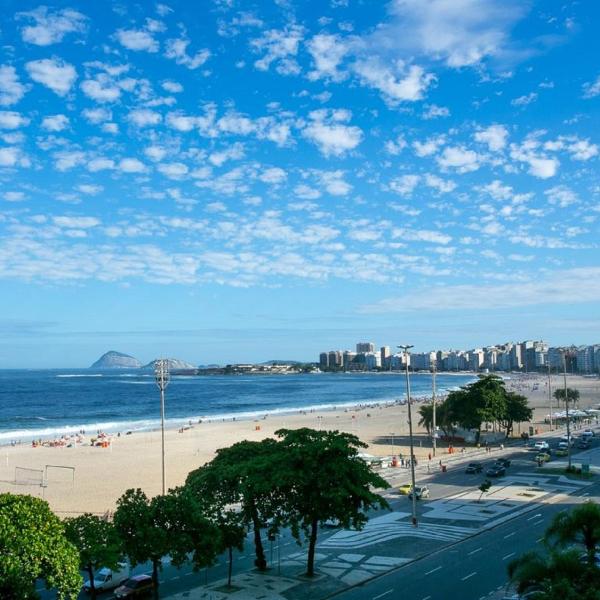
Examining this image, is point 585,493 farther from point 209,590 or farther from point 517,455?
point 209,590

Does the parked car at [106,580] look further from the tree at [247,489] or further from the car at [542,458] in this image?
the car at [542,458]

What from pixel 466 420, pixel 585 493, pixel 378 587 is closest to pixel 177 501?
pixel 378 587

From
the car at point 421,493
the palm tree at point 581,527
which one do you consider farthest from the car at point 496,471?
the palm tree at point 581,527

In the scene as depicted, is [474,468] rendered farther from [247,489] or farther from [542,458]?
[247,489]

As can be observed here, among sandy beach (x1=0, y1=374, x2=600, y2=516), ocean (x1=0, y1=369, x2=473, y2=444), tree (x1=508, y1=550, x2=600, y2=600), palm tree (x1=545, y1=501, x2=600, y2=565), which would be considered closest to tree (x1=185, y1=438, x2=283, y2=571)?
palm tree (x1=545, y1=501, x2=600, y2=565)

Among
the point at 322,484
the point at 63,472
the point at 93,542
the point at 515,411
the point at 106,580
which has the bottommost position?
the point at 63,472

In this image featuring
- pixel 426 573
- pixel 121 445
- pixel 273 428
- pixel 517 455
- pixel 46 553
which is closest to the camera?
pixel 46 553

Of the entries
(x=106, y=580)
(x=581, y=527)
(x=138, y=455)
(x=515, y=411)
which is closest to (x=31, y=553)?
(x=106, y=580)
